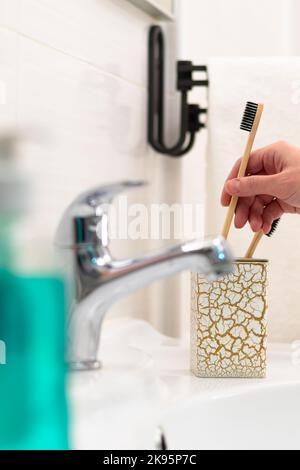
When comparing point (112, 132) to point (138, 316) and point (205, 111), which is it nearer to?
point (205, 111)

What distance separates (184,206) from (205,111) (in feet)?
0.54

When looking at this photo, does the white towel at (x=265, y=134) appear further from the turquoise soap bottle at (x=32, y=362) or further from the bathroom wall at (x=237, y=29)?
the turquoise soap bottle at (x=32, y=362)

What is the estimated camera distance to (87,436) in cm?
50

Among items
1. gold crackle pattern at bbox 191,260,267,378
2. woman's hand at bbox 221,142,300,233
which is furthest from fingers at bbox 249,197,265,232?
gold crackle pattern at bbox 191,260,267,378

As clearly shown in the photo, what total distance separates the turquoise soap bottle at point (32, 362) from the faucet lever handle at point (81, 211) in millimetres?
51

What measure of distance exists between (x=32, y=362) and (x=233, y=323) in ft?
1.06

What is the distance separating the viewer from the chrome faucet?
521 mm

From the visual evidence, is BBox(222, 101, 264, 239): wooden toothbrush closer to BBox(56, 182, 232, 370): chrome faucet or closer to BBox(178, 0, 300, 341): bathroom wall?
BBox(56, 182, 232, 370): chrome faucet

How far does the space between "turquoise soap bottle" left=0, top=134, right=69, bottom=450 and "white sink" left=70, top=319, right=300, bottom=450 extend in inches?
1.5

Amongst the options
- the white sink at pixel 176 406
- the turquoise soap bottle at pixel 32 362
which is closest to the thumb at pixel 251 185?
the white sink at pixel 176 406

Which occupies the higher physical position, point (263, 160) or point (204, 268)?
point (263, 160)

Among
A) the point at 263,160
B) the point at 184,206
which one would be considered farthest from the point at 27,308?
the point at 184,206

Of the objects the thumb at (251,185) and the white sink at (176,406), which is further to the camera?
the thumb at (251,185)

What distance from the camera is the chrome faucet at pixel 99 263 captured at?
1.71ft
